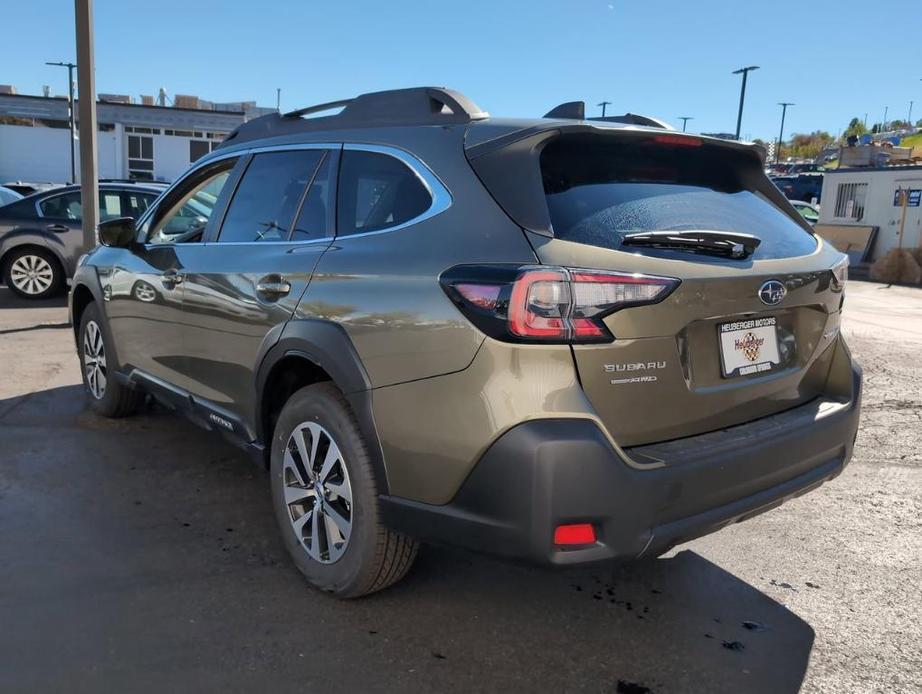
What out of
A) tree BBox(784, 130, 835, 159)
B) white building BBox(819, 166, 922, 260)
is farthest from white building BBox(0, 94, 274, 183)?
tree BBox(784, 130, 835, 159)

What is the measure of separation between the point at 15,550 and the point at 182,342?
122 cm

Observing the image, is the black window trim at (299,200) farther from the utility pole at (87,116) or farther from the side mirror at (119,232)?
the utility pole at (87,116)

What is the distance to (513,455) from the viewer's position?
2.38 metres

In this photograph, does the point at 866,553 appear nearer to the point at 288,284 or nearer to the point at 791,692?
the point at 791,692

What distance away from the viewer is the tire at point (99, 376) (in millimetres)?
5191

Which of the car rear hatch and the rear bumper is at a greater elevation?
the car rear hatch

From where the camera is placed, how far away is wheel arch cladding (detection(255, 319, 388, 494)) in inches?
109

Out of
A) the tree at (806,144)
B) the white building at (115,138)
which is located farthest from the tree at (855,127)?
the white building at (115,138)

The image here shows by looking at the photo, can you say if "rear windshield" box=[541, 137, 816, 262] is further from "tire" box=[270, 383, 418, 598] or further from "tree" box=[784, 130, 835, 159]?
"tree" box=[784, 130, 835, 159]

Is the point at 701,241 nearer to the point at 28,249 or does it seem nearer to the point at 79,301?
the point at 79,301

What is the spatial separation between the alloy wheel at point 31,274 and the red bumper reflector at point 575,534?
9.89 metres

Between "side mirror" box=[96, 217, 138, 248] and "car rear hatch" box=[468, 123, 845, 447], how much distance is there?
2891mm

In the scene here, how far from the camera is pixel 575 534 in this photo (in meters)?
2.42

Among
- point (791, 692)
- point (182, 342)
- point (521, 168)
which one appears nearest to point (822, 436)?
point (791, 692)
